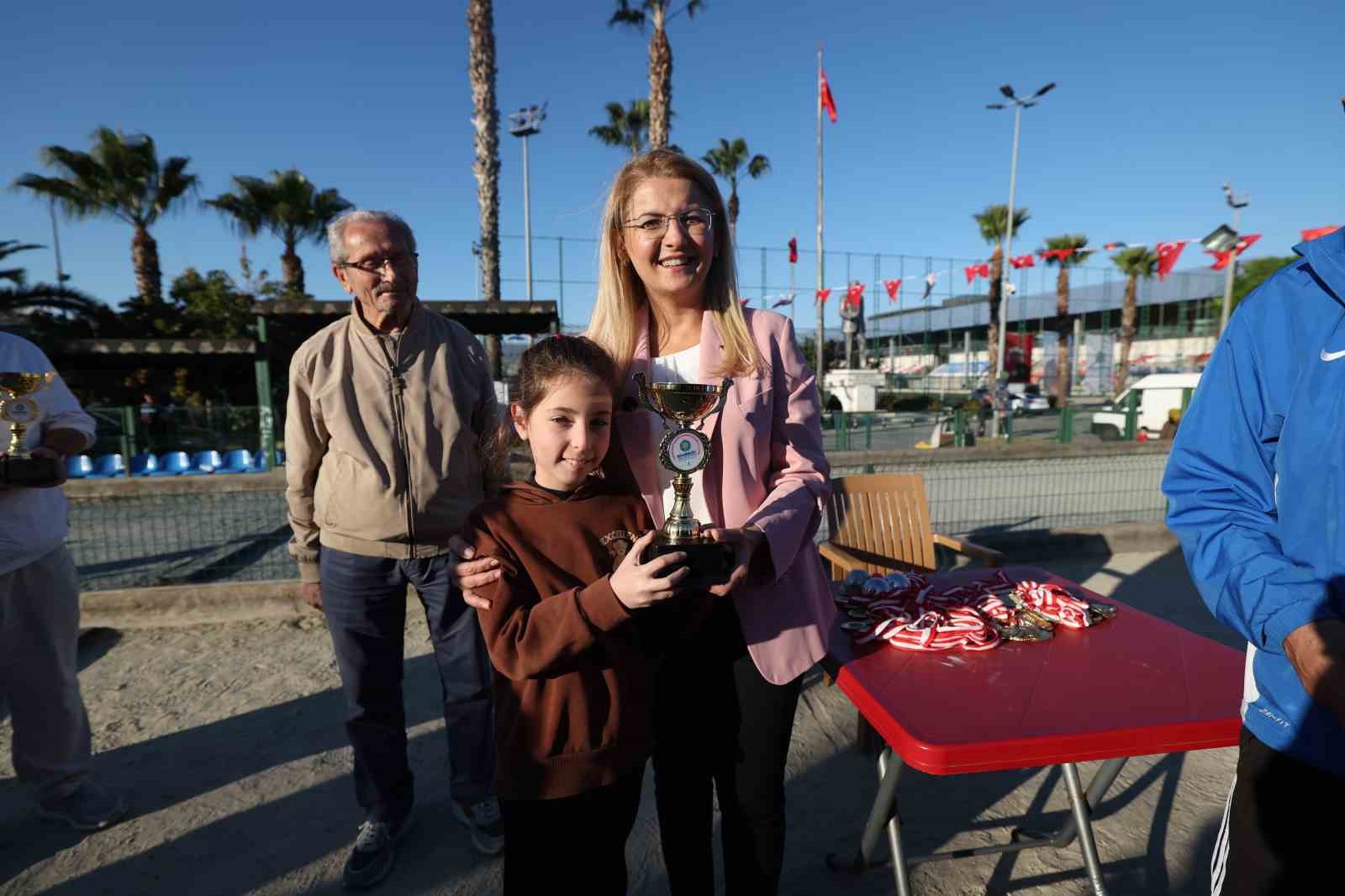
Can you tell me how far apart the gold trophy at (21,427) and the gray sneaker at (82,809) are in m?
1.26

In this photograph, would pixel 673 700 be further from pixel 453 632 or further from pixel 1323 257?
pixel 1323 257

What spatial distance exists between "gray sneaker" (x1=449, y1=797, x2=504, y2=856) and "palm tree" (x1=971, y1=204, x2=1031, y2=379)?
84.6 ft

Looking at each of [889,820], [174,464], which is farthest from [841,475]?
[174,464]

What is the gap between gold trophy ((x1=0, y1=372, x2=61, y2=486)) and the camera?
2301 mm

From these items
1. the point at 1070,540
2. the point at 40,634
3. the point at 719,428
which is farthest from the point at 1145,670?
the point at 1070,540

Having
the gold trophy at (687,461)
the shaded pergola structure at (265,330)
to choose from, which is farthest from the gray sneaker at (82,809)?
the shaded pergola structure at (265,330)

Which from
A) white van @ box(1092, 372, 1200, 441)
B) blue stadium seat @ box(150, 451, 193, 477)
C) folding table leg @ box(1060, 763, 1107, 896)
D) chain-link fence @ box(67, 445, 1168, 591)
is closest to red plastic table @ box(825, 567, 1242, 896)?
folding table leg @ box(1060, 763, 1107, 896)

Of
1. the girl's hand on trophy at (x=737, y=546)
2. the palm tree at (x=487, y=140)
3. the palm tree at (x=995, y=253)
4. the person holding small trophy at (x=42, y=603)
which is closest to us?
the girl's hand on trophy at (x=737, y=546)

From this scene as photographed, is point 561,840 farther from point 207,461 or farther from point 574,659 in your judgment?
point 207,461

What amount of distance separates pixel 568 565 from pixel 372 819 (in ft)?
5.28

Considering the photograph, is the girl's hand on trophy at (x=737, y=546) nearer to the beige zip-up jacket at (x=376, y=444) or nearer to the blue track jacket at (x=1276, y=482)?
the blue track jacket at (x=1276, y=482)

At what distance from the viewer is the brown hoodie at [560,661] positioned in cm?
149

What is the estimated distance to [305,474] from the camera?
94.7 inches

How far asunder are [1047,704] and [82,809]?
11.3ft
